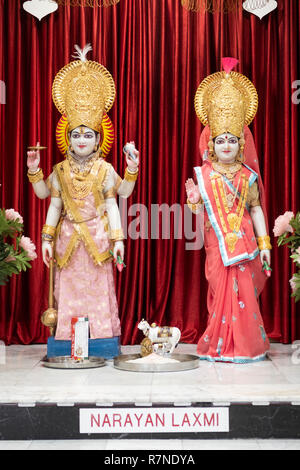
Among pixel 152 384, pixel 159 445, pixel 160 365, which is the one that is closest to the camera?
pixel 159 445

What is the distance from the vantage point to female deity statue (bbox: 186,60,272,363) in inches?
185

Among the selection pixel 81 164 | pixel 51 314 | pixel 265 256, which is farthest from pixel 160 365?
pixel 81 164

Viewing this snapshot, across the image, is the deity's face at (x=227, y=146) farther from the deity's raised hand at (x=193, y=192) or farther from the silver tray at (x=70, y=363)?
the silver tray at (x=70, y=363)

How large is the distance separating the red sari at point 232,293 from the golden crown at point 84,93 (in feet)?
2.50

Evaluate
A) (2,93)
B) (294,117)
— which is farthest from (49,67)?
(294,117)

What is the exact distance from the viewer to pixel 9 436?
3.56 metres

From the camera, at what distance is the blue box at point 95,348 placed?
4.78m

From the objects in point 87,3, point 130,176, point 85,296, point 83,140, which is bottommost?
point 85,296

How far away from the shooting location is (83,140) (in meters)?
4.73

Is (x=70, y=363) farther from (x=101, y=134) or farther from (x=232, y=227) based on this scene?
(x=101, y=134)

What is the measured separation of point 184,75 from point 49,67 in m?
1.02

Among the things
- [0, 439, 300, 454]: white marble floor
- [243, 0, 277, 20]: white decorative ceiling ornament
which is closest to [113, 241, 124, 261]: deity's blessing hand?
[0, 439, 300, 454]: white marble floor

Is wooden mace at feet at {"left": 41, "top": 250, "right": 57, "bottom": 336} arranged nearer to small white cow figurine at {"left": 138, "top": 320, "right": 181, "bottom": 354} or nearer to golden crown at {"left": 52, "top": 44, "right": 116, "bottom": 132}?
small white cow figurine at {"left": 138, "top": 320, "right": 181, "bottom": 354}

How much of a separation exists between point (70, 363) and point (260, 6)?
9.84 ft
